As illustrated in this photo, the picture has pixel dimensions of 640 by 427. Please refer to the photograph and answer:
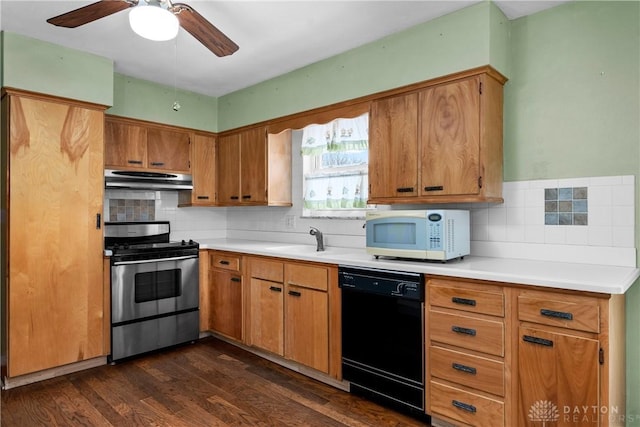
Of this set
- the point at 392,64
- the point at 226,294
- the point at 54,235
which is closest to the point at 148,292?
the point at 226,294

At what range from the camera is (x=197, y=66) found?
11.5ft

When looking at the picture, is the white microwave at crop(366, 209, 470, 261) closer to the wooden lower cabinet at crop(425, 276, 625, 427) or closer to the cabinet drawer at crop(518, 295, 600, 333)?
the wooden lower cabinet at crop(425, 276, 625, 427)

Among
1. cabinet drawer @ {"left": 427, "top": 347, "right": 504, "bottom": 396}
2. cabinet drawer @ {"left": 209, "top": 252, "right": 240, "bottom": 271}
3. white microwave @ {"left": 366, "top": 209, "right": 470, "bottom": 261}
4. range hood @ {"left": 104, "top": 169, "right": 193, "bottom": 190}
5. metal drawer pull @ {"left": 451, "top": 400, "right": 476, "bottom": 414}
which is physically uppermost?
range hood @ {"left": 104, "top": 169, "right": 193, "bottom": 190}

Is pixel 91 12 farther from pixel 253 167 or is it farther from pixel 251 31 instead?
pixel 253 167

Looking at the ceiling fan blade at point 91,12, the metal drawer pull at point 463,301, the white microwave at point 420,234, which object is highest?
the ceiling fan blade at point 91,12

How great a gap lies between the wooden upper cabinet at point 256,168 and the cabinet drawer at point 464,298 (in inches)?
80.8

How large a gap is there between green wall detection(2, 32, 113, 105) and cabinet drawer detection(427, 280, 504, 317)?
2.89 metres

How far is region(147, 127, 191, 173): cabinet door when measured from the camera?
388 cm

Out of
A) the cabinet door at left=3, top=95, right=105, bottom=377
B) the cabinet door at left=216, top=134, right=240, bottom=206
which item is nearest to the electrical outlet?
the cabinet door at left=216, top=134, right=240, bottom=206

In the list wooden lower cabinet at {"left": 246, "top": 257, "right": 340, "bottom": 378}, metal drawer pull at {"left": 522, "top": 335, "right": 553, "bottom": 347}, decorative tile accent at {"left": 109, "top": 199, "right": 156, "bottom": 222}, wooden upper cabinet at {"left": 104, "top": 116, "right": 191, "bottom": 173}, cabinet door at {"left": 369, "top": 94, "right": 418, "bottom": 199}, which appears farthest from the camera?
decorative tile accent at {"left": 109, "top": 199, "right": 156, "bottom": 222}

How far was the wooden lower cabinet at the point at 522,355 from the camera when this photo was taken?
1.80 m

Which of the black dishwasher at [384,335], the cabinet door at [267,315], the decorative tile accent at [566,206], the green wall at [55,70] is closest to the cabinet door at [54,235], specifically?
the green wall at [55,70]

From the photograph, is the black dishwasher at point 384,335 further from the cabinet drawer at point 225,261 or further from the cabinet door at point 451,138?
the cabinet drawer at point 225,261

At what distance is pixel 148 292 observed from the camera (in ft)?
11.4
